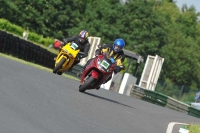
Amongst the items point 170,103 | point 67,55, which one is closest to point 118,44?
point 67,55

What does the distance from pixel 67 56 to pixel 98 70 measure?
4.83 m

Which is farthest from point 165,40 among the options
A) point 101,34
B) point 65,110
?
point 65,110

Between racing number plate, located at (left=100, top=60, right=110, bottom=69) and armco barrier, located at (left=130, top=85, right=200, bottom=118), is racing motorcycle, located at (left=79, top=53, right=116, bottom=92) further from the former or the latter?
armco barrier, located at (left=130, top=85, right=200, bottom=118)

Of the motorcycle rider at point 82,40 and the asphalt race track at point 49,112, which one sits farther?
the motorcycle rider at point 82,40

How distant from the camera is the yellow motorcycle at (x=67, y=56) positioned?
21.1m

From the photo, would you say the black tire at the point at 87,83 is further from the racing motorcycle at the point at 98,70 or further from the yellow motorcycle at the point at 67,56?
the yellow motorcycle at the point at 67,56

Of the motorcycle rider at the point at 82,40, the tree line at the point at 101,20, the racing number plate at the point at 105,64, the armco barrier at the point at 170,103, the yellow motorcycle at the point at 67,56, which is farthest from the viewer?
the tree line at the point at 101,20

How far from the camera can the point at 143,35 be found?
2685 inches

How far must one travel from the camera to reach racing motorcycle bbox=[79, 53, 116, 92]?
54.5 feet

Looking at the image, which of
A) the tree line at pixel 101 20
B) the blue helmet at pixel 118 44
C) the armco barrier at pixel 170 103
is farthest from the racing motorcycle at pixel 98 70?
the tree line at pixel 101 20

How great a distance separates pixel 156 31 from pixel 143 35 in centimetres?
145

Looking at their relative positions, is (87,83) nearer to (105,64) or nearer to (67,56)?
(105,64)

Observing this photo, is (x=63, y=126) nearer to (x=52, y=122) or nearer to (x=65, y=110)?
(x=52, y=122)

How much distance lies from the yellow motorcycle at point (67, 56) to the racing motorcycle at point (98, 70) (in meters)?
4.08
